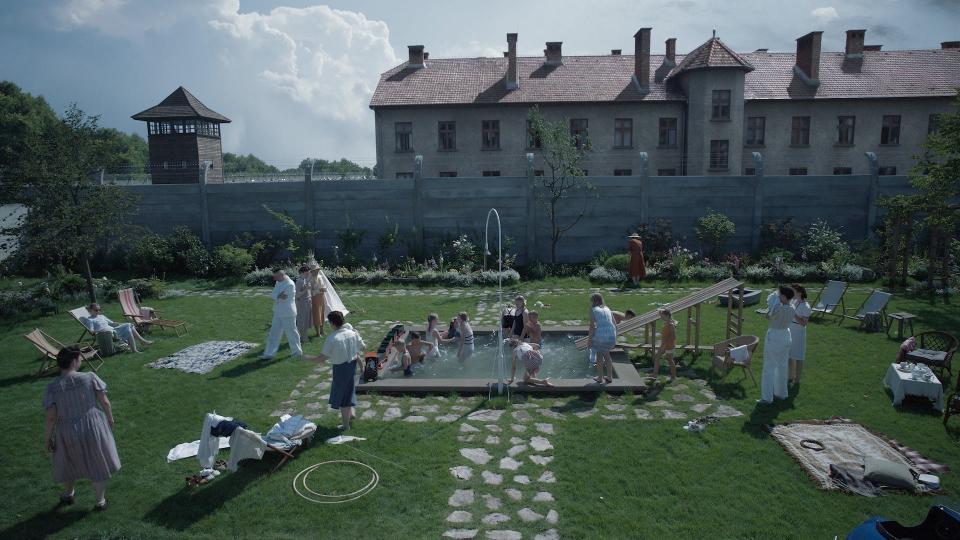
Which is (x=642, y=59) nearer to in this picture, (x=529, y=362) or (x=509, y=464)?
(x=529, y=362)

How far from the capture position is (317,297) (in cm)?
1310

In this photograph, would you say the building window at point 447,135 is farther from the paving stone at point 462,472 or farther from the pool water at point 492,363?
the paving stone at point 462,472

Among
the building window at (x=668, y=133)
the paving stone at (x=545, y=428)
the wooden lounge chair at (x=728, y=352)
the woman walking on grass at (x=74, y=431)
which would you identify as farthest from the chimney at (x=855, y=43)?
the woman walking on grass at (x=74, y=431)

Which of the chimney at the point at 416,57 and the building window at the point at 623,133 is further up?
the chimney at the point at 416,57

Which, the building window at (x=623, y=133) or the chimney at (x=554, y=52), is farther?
the chimney at (x=554, y=52)

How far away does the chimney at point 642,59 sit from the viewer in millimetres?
30375

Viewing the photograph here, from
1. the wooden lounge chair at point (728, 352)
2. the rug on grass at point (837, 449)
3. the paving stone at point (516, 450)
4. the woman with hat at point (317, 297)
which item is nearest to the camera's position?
the rug on grass at point (837, 449)

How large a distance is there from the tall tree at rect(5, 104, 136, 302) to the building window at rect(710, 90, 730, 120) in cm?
2574

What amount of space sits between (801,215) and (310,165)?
55.9 ft

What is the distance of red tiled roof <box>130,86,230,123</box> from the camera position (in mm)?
36156

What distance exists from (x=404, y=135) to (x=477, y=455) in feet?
83.7

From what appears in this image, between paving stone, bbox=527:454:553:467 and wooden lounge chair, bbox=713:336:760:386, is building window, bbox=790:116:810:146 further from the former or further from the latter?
paving stone, bbox=527:454:553:467

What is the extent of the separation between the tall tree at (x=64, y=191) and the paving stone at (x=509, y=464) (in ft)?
41.4

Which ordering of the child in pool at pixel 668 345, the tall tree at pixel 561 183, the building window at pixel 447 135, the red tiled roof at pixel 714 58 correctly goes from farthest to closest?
the building window at pixel 447 135, the red tiled roof at pixel 714 58, the tall tree at pixel 561 183, the child in pool at pixel 668 345
